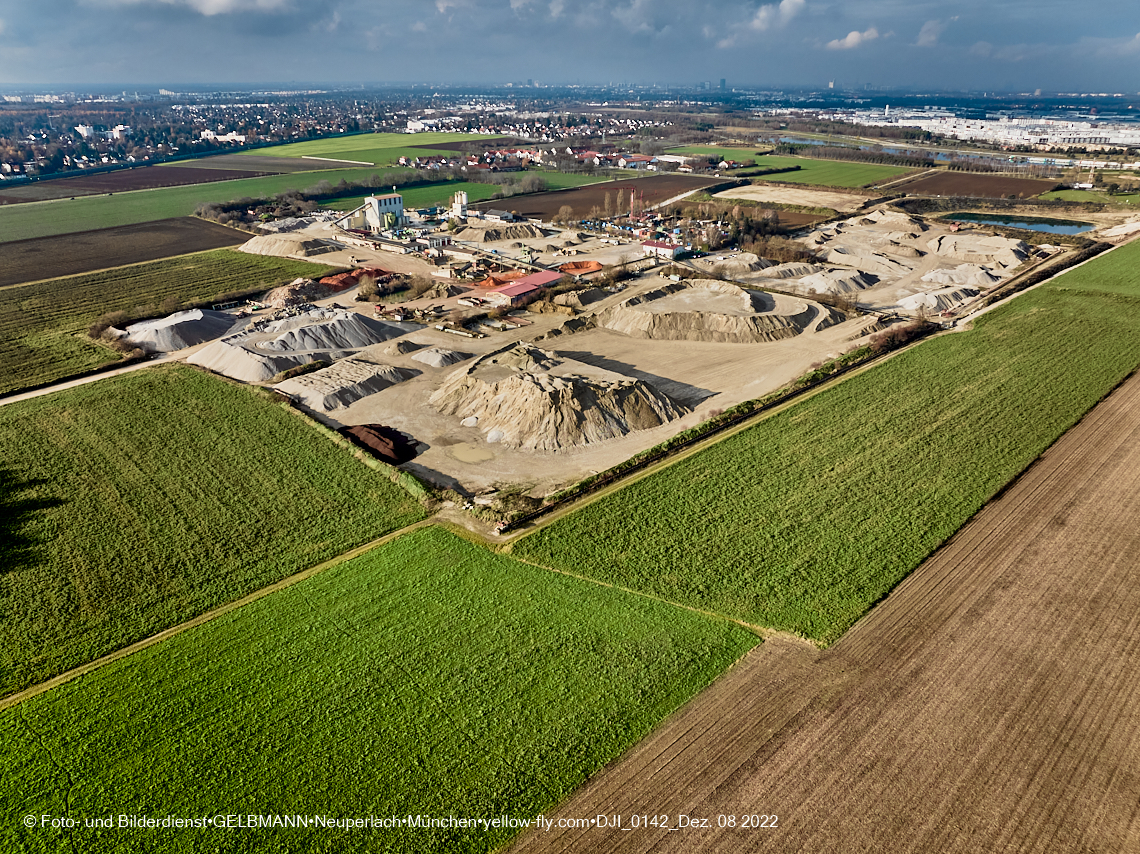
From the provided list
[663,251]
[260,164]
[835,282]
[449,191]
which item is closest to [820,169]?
[449,191]

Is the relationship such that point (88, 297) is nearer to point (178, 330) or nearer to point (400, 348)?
point (178, 330)

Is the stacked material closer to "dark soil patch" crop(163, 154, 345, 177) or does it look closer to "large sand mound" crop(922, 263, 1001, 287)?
"large sand mound" crop(922, 263, 1001, 287)

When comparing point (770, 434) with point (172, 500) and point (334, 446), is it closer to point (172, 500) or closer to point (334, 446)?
point (334, 446)

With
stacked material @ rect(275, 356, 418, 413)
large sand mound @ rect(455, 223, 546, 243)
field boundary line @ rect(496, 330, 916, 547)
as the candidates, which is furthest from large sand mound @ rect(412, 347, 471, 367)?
large sand mound @ rect(455, 223, 546, 243)

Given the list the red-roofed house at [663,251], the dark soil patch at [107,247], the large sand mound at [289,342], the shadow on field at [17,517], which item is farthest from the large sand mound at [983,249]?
the dark soil patch at [107,247]

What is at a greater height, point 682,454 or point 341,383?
point 341,383

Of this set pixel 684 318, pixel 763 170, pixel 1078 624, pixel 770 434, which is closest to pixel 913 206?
pixel 763 170
